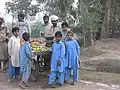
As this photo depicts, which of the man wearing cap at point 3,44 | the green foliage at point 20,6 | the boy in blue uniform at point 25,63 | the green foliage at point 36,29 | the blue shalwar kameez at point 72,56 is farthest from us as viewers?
the green foliage at point 36,29

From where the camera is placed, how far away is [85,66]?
476 inches

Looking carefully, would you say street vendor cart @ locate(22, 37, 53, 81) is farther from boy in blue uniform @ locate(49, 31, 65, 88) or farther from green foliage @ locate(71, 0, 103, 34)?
green foliage @ locate(71, 0, 103, 34)

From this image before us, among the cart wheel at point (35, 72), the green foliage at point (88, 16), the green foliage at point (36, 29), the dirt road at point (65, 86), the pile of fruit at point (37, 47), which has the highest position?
the green foliage at point (88, 16)

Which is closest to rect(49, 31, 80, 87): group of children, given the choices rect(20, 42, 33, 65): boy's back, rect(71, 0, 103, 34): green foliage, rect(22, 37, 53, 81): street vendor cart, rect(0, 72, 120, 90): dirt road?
rect(0, 72, 120, 90): dirt road

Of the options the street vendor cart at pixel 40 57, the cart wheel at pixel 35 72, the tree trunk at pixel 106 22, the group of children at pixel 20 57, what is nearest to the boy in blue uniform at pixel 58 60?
the street vendor cart at pixel 40 57

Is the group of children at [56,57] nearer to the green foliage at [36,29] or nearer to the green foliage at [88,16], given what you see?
the green foliage at [88,16]

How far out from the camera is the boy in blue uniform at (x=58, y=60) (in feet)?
29.2

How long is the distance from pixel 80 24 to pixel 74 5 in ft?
6.58

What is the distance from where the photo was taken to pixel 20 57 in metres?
9.13

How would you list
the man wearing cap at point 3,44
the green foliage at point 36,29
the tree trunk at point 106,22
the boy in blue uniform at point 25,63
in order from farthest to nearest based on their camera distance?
the green foliage at point 36,29 → the tree trunk at point 106,22 → the man wearing cap at point 3,44 → the boy in blue uniform at point 25,63

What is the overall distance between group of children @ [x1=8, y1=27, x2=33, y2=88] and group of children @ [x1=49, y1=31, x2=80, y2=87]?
2.10 feet

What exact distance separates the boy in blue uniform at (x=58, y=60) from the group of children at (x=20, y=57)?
621 mm

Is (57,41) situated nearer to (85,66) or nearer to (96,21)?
(85,66)

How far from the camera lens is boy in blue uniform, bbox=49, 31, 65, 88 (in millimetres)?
8891
